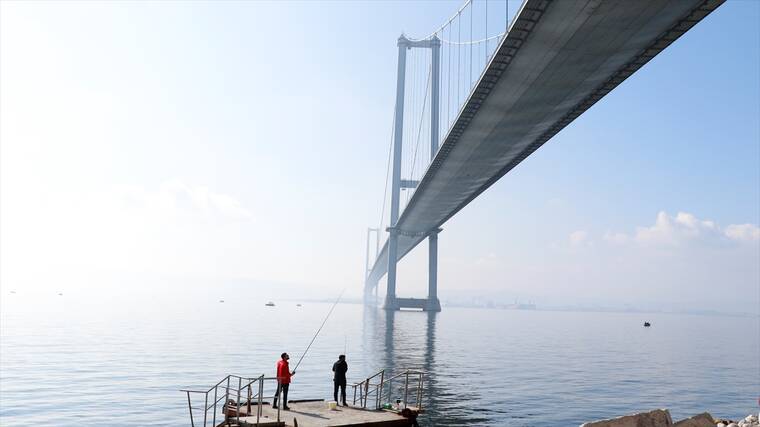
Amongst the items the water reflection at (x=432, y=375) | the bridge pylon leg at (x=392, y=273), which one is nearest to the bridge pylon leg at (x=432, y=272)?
the bridge pylon leg at (x=392, y=273)

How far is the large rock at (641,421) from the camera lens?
51.7ft

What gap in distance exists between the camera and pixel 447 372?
37.6 meters

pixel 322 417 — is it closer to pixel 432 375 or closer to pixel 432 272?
pixel 432 375

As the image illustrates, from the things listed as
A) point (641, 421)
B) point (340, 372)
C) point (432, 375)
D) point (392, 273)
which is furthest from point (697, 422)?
point (392, 273)

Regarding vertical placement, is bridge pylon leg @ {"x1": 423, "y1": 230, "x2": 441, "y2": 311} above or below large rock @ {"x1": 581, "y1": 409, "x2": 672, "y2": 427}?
above

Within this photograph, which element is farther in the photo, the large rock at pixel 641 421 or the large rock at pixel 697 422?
the large rock at pixel 697 422

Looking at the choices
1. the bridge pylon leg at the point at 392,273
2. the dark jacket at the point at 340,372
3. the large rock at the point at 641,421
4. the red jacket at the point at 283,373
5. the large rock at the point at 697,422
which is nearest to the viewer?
the large rock at the point at 641,421

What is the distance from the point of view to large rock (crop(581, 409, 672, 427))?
51.7 feet

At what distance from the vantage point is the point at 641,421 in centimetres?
1627

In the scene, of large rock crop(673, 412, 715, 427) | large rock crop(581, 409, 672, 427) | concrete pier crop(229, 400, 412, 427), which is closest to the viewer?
concrete pier crop(229, 400, 412, 427)

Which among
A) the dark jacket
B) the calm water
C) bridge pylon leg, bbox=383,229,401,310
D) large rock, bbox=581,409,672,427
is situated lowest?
the calm water

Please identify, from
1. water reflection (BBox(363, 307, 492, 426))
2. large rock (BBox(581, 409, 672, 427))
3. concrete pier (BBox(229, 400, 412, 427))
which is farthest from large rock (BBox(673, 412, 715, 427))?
concrete pier (BBox(229, 400, 412, 427))

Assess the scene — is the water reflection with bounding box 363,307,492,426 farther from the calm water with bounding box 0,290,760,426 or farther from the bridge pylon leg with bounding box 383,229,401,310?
the bridge pylon leg with bounding box 383,229,401,310

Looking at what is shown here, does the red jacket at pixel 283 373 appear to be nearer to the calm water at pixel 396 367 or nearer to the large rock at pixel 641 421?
the large rock at pixel 641 421
